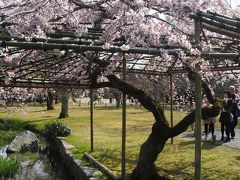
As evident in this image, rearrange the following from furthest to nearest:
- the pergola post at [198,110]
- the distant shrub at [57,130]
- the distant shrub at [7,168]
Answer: the distant shrub at [57,130] → the distant shrub at [7,168] → the pergola post at [198,110]

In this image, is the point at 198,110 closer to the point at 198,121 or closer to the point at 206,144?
the point at 198,121

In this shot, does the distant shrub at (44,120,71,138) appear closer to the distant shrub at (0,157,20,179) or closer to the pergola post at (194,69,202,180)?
the distant shrub at (0,157,20,179)

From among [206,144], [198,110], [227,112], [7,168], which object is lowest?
[7,168]

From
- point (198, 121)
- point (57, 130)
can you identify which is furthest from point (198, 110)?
point (57, 130)

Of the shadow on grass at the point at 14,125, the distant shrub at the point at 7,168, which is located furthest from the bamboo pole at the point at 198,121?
the shadow on grass at the point at 14,125

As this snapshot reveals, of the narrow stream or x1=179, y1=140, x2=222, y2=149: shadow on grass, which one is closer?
x1=179, y1=140, x2=222, y2=149: shadow on grass

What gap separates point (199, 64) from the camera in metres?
7.11

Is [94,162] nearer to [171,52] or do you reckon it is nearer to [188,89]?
[171,52]

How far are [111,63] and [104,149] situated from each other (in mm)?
4872

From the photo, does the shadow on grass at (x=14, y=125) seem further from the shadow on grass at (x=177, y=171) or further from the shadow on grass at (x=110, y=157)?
the shadow on grass at (x=177, y=171)

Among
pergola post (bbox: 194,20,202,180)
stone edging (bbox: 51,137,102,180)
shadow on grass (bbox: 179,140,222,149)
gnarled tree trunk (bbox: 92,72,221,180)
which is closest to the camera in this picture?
pergola post (bbox: 194,20,202,180)

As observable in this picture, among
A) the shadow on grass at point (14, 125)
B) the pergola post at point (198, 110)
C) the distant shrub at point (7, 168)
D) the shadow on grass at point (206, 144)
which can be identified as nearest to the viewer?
the pergola post at point (198, 110)

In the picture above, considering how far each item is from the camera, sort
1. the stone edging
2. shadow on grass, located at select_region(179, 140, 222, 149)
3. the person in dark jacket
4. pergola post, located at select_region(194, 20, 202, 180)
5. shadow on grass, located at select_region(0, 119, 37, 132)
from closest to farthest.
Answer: pergola post, located at select_region(194, 20, 202, 180) → the stone edging → the person in dark jacket → shadow on grass, located at select_region(179, 140, 222, 149) → shadow on grass, located at select_region(0, 119, 37, 132)

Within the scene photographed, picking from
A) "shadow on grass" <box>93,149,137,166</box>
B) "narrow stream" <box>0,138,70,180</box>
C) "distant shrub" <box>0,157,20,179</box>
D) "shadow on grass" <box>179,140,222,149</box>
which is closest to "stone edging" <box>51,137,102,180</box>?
"narrow stream" <box>0,138,70,180</box>
